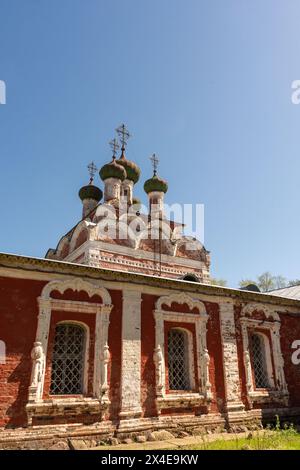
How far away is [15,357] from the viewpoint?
6617 millimetres

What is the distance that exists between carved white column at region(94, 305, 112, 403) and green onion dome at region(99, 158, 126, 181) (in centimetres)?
1160

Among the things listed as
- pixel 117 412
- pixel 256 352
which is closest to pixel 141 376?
pixel 117 412

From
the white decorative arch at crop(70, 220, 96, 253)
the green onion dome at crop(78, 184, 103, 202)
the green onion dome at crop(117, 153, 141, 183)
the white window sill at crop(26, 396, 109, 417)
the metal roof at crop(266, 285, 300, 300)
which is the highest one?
the green onion dome at crop(117, 153, 141, 183)

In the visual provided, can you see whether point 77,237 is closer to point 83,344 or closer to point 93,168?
point 93,168

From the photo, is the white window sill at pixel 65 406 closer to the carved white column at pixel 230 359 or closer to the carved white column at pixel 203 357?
the carved white column at pixel 203 357

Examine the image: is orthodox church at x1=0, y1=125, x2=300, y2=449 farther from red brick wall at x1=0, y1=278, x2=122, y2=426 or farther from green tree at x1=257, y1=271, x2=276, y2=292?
green tree at x1=257, y1=271, x2=276, y2=292

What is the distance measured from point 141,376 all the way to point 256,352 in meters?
3.86

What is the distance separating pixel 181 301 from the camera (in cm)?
888

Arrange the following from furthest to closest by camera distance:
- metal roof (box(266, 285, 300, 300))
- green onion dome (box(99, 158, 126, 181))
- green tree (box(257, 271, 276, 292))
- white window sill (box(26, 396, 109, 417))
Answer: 1. green tree (box(257, 271, 276, 292))
2. green onion dome (box(99, 158, 126, 181))
3. metal roof (box(266, 285, 300, 300))
4. white window sill (box(26, 396, 109, 417))

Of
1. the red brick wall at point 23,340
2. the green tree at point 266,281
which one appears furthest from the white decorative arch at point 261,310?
the green tree at point 266,281

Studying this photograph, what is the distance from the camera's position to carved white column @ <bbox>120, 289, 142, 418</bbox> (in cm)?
745

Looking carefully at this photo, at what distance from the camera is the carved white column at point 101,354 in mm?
7233

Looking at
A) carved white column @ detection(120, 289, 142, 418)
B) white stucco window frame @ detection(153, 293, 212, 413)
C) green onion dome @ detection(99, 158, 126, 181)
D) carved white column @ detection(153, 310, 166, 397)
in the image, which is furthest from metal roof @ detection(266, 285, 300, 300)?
green onion dome @ detection(99, 158, 126, 181)

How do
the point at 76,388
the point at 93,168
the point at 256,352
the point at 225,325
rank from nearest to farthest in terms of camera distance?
the point at 76,388, the point at 225,325, the point at 256,352, the point at 93,168
